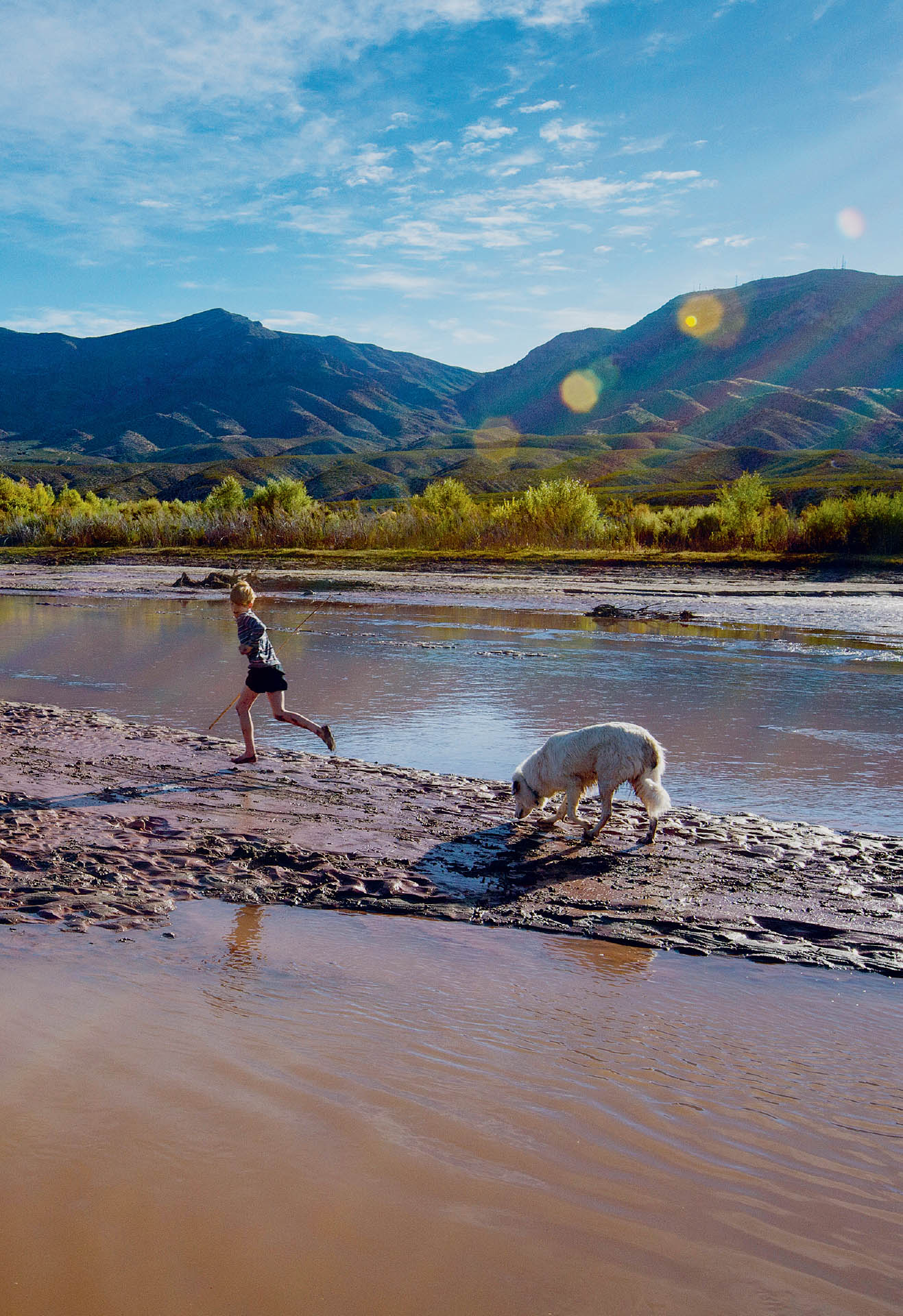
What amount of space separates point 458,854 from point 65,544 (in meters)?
60.9

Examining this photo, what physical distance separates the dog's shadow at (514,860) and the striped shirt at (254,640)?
324 centimetres

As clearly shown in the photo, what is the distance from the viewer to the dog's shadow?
235 inches

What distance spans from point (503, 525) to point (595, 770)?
4334cm

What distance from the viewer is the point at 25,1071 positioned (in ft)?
12.0

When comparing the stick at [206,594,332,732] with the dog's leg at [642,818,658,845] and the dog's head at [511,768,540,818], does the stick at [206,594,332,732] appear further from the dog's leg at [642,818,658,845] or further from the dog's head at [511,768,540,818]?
the dog's leg at [642,818,658,845]

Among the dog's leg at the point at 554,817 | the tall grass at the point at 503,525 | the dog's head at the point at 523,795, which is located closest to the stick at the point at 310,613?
the dog's leg at the point at 554,817

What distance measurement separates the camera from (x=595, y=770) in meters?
6.96

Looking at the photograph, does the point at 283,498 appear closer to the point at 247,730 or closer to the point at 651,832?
the point at 247,730

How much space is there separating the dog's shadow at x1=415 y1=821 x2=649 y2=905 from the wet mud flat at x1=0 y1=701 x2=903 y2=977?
0.02 m

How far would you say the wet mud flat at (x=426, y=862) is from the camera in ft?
17.5

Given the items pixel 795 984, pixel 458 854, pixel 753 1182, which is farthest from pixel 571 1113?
pixel 458 854

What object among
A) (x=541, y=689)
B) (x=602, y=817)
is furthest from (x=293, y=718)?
(x=541, y=689)

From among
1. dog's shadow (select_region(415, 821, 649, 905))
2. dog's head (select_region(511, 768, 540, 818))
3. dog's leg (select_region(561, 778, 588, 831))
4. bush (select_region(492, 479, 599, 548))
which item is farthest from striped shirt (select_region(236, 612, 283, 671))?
bush (select_region(492, 479, 599, 548))

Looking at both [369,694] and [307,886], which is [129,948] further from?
[369,694]
